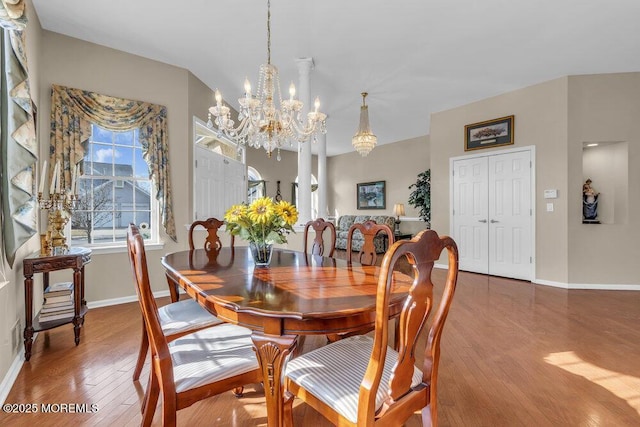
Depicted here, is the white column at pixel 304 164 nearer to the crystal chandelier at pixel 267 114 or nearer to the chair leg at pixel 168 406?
the crystal chandelier at pixel 267 114

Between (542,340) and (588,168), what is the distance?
11.7 feet

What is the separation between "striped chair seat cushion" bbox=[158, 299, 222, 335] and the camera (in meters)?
1.60

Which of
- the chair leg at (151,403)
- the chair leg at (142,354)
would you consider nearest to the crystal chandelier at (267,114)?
the chair leg at (142,354)

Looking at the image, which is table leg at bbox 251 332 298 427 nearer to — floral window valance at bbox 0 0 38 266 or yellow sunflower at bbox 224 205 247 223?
yellow sunflower at bbox 224 205 247 223

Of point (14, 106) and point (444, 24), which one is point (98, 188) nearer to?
point (14, 106)

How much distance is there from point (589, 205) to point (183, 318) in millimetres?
5375

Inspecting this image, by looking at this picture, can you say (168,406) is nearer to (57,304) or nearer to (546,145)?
(57,304)

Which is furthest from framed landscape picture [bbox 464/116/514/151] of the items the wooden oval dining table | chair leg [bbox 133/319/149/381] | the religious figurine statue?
chair leg [bbox 133/319/149/381]

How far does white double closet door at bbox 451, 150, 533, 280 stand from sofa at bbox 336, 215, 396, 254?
2.23m

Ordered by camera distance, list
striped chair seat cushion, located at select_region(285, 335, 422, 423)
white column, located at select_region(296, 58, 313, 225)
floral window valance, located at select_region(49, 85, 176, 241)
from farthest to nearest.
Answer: white column, located at select_region(296, 58, 313, 225)
floral window valance, located at select_region(49, 85, 176, 241)
striped chair seat cushion, located at select_region(285, 335, 422, 423)

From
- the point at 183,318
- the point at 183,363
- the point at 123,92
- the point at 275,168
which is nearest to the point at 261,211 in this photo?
the point at 183,318

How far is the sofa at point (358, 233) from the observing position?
7504mm

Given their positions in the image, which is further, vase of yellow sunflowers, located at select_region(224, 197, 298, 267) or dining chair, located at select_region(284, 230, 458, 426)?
vase of yellow sunflowers, located at select_region(224, 197, 298, 267)

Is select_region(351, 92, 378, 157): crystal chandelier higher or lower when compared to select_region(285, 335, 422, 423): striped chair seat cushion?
higher
